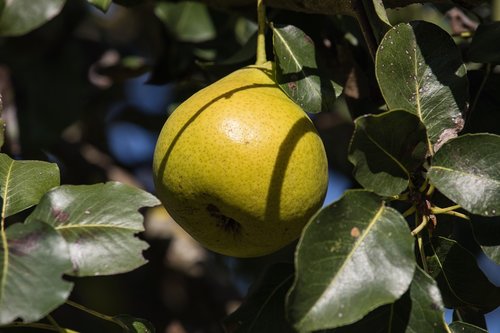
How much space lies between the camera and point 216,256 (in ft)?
11.3

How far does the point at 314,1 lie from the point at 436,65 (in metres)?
0.35

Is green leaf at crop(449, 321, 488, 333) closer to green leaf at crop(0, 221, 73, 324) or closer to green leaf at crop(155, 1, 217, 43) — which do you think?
green leaf at crop(0, 221, 73, 324)

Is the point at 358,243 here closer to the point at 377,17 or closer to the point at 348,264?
the point at 348,264

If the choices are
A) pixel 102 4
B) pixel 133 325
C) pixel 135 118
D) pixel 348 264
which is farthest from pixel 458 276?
pixel 135 118

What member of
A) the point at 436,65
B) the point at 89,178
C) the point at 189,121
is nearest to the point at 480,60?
the point at 436,65

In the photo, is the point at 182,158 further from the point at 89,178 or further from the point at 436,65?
the point at 89,178

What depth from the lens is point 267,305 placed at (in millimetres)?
1673

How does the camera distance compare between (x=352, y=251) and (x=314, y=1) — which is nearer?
(x=352, y=251)

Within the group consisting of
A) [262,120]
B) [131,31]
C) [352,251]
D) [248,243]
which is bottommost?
[131,31]

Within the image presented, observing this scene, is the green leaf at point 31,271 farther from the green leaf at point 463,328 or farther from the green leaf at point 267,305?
the green leaf at point 463,328

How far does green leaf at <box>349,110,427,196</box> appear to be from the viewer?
1415 mm

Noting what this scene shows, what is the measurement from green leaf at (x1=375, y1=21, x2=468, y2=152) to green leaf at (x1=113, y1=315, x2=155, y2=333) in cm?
60

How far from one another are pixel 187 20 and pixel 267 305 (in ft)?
4.23

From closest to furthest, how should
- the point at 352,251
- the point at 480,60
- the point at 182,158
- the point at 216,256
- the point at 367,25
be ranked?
the point at 352,251, the point at 182,158, the point at 367,25, the point at 480,60, the point at 216,256
